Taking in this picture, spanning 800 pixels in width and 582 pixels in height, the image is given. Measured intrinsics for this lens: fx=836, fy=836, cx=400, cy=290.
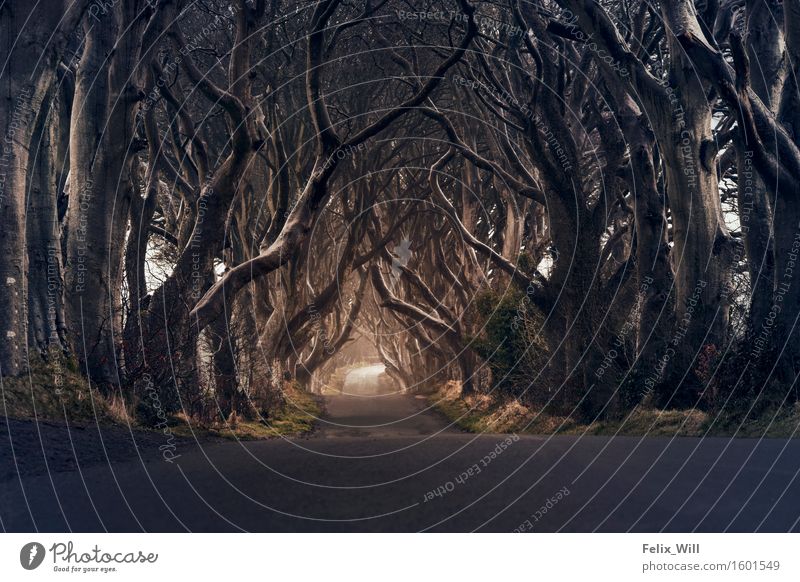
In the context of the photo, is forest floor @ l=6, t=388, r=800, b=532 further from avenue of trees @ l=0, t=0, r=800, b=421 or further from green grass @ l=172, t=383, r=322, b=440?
green grass @ l=172, t=383, r=322, b=440

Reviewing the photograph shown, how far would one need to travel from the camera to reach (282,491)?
6070 mm

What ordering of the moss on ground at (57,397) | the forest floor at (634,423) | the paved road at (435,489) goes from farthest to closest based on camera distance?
the forest floor at (634,423) < the moss on ground at (57,397) < the paved road at (435,489)

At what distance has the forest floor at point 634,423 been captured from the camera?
1041cm

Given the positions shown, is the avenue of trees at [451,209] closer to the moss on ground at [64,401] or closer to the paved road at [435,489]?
the moss on ground at [64,401]

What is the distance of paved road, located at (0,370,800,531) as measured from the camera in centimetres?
505

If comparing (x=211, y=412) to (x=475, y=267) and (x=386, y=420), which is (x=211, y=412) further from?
(x=475, y=267)

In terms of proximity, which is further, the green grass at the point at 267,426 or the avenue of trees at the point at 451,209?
the green grass at the point at 267,426

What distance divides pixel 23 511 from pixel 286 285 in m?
19.7
